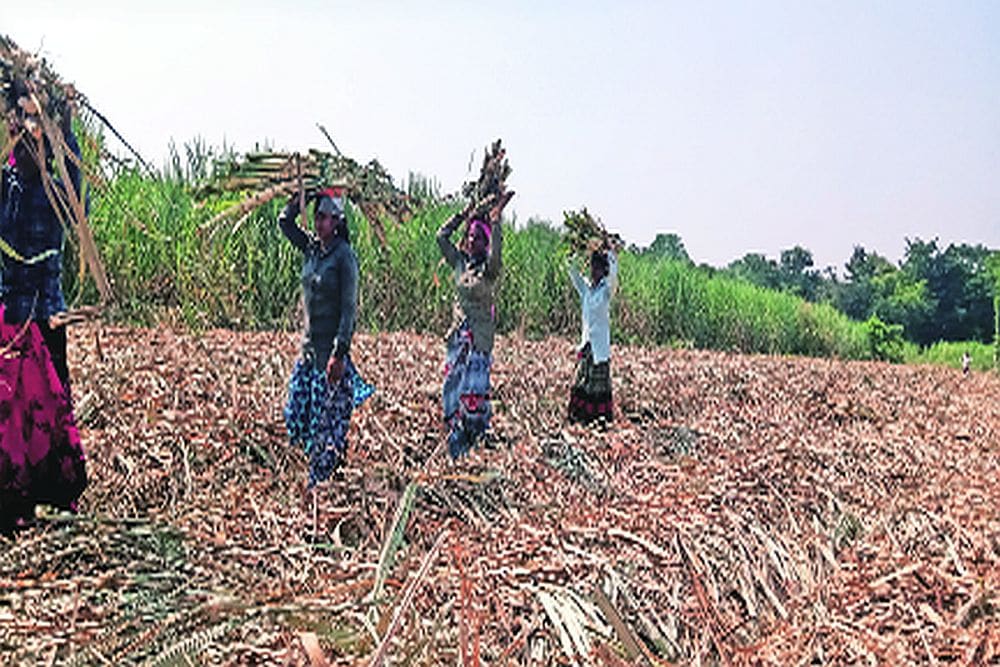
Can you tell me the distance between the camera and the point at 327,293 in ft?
13.5

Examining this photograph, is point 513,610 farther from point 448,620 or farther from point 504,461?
point 504,461

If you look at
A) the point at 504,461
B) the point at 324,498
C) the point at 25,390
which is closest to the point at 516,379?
the point at 504,461

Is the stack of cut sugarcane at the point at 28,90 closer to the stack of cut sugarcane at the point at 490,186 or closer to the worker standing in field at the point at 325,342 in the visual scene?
the worker standing in field at the point at 325,342

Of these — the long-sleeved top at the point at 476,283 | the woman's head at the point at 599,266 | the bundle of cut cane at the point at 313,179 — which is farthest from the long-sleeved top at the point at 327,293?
the woman's head at the point at 599,266

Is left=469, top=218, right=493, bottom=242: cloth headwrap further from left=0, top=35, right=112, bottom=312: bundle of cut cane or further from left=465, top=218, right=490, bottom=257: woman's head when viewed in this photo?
left=0, top=35, right=112, bottom=312: bundle of cut cane

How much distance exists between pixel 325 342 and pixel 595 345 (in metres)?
2.61

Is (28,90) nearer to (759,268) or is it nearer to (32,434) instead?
(32,434)

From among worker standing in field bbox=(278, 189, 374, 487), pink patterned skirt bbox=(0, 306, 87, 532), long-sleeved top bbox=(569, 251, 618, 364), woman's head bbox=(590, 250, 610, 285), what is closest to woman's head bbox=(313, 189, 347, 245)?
worker standing in field bbox=(278, 189, 374, 487)

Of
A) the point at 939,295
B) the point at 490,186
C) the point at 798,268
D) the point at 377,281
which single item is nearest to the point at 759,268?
the point at 798,268

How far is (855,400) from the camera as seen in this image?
30.5ft

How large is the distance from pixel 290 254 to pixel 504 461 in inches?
258

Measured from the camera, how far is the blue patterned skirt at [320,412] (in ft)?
13.8

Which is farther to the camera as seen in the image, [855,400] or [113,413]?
[855,400]

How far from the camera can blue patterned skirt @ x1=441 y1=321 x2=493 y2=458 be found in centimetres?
513
